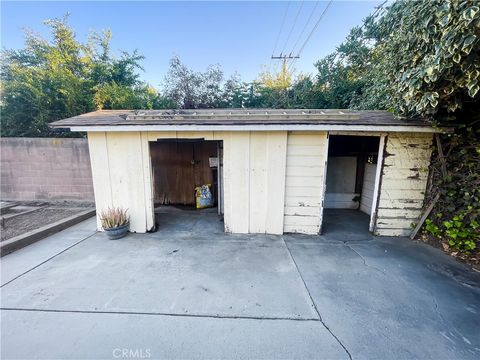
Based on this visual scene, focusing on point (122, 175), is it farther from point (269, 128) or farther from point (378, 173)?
point (378, 173)

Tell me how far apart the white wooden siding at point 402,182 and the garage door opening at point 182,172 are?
162 inches

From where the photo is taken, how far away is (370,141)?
17.9ft

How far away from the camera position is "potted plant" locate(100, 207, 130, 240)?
3.89m

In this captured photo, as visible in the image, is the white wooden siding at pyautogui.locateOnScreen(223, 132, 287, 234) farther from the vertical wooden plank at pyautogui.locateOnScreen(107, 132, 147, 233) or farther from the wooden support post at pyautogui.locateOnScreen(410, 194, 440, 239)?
the wooden support post at pyautogui.locateOnScreen(410, 194, 440, 239)

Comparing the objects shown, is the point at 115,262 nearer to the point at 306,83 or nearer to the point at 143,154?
the point at 143,154

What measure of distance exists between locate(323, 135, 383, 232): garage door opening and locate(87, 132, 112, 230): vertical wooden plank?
17.5 ft

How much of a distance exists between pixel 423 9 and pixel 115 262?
19.5ft

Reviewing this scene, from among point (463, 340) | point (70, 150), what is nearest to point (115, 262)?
point (463, 340)

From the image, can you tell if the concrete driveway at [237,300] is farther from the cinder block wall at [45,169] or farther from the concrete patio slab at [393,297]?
the cinder block wall at [45,169]

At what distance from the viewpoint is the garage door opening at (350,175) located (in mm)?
5433

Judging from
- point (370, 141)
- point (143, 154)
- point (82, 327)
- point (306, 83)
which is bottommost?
point (82, 327)

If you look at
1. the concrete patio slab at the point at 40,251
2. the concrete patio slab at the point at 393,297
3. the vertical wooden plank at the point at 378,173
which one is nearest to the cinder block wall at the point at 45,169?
the concrete patio slab at the point at 40,251

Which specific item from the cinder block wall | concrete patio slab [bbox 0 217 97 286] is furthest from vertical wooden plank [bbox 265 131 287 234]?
the cinder block wall

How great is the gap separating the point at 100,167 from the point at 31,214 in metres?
3.05
